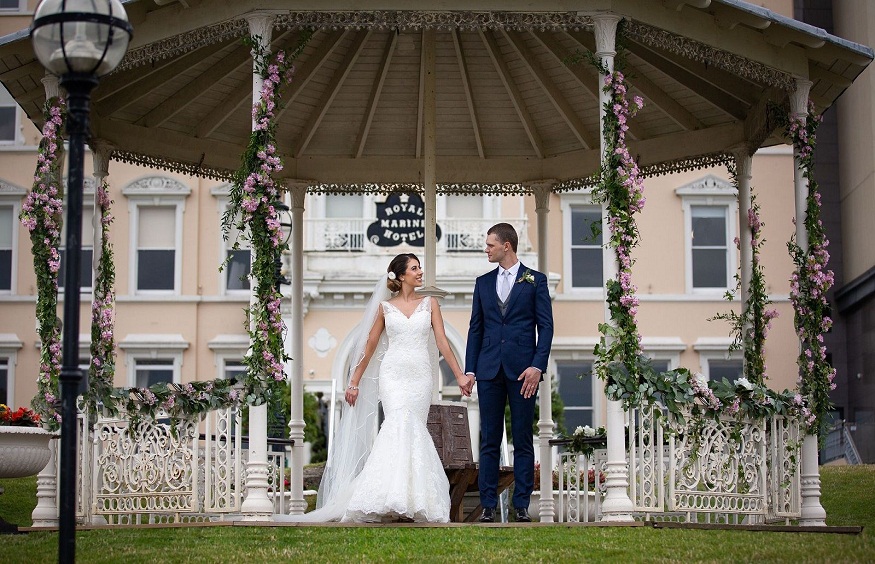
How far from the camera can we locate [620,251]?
10.6 m

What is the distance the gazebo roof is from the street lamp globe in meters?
3.64

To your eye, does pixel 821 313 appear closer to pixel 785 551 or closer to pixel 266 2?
pixel 785 551

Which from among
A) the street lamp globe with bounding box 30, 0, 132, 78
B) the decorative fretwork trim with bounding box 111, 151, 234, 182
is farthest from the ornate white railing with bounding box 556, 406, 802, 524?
the decorative fretwork trim with bounding box 111, 151, 234, 182

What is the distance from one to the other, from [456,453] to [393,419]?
1.52m

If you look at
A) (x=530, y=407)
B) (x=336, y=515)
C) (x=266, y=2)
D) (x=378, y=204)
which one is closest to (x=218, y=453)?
(x=336, y=515)

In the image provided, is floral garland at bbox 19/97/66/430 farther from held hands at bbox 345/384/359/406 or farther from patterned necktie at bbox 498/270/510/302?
patterned necktie at bbox 498/270/510/302

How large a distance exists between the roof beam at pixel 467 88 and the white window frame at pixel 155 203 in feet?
58.0

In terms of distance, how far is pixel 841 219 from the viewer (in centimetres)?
3072

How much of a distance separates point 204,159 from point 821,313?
6.93m

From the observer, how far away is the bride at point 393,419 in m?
10.5

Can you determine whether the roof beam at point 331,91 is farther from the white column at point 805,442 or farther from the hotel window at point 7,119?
the hotel window at point 7,119

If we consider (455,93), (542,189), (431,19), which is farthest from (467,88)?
(431,19)

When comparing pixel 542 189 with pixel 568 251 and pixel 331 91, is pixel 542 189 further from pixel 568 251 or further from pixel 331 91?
pixel 568 251

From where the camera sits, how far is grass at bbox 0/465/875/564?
8531 millimetres
